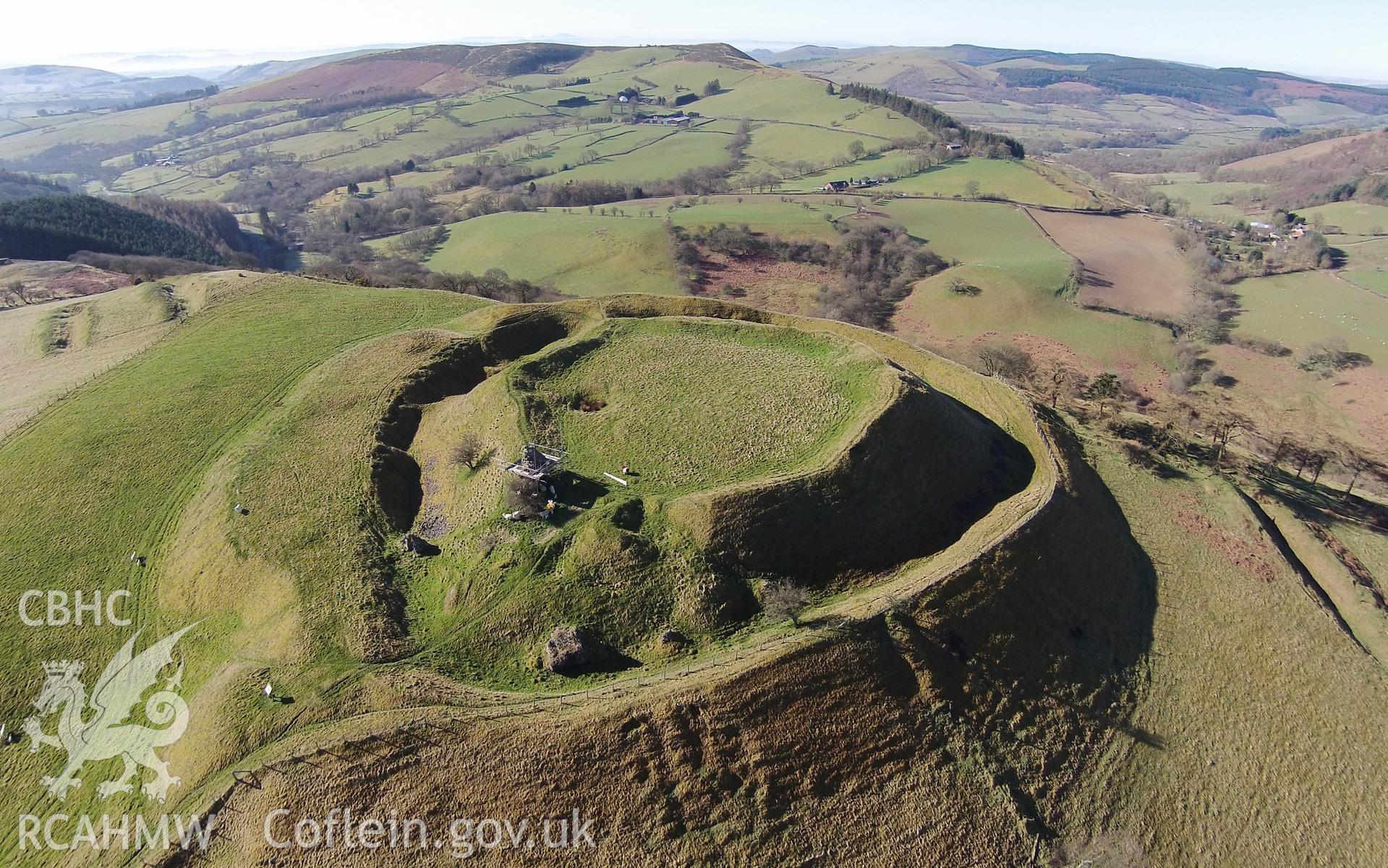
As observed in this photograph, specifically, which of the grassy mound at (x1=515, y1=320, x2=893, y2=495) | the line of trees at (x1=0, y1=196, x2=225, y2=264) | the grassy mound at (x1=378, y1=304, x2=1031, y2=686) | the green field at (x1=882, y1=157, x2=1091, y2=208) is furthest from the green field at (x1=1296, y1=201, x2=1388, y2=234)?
the line of trees at (x1=0, y1=196, x2=225, y2=264)

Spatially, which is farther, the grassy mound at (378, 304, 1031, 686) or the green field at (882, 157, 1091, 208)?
the green field at (882, 157, 1091, 208)

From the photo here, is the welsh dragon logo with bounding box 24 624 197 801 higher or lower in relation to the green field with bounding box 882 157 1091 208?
lower

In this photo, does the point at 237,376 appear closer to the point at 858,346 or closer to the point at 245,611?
the point at 245,611

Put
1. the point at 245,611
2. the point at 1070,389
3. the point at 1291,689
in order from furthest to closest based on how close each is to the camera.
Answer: the point at 1070,389
the point at 1291,689
the point at 245,611

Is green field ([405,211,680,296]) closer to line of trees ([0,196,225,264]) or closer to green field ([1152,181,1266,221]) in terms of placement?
line of trees ([0,196,225,264])

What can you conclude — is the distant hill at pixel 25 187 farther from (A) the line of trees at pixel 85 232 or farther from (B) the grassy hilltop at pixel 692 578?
(B) the grassy hilltop at pixel 692 578

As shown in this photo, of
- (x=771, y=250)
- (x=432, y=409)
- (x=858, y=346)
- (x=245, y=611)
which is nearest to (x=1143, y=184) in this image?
(x=771, y=250)
